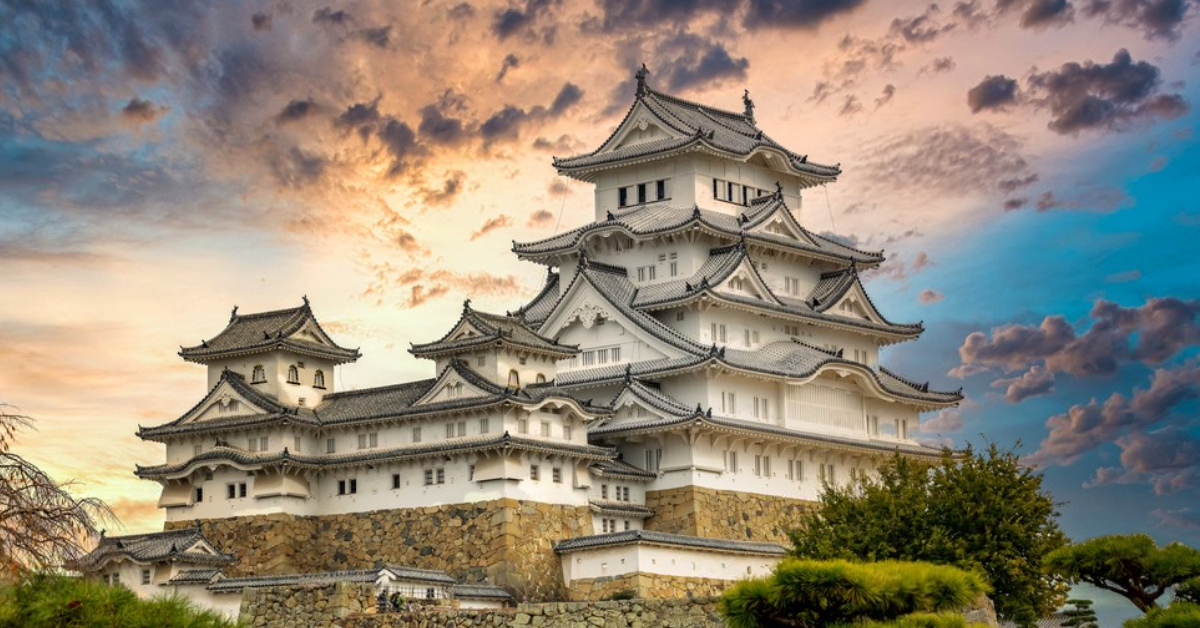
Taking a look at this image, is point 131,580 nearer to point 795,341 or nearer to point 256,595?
point 256,595

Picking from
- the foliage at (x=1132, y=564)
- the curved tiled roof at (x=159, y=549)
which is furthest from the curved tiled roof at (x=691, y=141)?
the foliage at (x=1132, y=564)

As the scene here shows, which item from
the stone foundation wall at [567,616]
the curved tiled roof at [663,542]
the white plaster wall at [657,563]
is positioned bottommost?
the stone foundation wall at [567,616]

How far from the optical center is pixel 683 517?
6338 cm

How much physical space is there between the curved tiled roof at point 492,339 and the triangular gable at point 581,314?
18.2 ft

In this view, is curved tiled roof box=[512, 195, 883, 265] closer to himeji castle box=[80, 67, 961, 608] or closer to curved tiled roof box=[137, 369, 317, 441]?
himeji castle box=[80, 67, 961, 608]

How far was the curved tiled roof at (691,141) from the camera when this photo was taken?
74625mm

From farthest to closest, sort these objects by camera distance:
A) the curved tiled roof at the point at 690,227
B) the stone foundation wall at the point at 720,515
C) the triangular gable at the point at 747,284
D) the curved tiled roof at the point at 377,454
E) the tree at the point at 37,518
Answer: the curved tiled roof at the point at 690,227, the triangular gable at the point at 747,284, the stone foundation wall at the point at 720,515, the curved tiled roof at the point at 377,454, the tree at the point at 37,518

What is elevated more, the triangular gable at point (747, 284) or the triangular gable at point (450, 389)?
the triangular gable at point (747, 284)

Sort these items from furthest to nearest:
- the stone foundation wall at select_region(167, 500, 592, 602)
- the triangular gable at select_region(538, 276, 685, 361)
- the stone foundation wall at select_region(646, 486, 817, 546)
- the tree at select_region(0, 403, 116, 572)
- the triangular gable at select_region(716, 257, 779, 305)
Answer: the triangular gable at select_region(716, 257, 779, 305) < the triangular gable at select_region(538, 276, 685, 361) < the stone foundation wall at select_region(646, 486, 817, 546) < the stone foundation wall at select_region(167, 500, 592, 602) < the tree at select_region(0, 403, 116, 572)

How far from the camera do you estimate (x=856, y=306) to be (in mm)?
77250

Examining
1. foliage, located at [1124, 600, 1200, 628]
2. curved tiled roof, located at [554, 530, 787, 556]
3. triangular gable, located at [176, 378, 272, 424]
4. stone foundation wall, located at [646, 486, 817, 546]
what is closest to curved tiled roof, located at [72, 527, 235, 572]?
triangular gable, located at [176, 378, 272, 424]

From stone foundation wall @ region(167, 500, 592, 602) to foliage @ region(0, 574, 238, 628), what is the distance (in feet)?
94.7

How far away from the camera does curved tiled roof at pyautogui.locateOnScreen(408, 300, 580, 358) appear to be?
61250mm

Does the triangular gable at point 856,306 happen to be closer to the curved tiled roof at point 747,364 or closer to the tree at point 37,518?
the curved tiled roof at point 747,364
